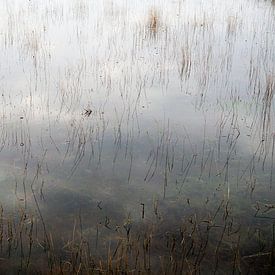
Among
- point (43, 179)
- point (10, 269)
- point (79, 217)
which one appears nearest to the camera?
point (10, 269)

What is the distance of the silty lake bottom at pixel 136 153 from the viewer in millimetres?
3574

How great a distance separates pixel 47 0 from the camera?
14.1 metres

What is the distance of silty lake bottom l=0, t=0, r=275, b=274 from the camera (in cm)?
357

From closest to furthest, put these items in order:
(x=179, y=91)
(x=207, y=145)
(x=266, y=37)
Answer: (x=207, y=145) → (x=179, y=91) → (x=266, y=37)

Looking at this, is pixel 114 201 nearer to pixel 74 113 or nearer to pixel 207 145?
pixel 207 145

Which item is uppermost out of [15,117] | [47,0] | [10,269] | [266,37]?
[47,0]

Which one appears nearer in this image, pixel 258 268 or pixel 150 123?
pixel 258 268

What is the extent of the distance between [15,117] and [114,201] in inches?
91.1

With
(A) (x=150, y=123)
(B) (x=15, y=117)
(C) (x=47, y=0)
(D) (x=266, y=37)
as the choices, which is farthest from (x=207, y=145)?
(C) (x=47, y=0)

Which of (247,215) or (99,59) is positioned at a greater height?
(99,59)

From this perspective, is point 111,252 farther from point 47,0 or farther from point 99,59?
point 47,0

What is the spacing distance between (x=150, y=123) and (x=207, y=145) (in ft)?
3.05

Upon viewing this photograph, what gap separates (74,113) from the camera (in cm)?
612

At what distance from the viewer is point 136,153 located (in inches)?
203
